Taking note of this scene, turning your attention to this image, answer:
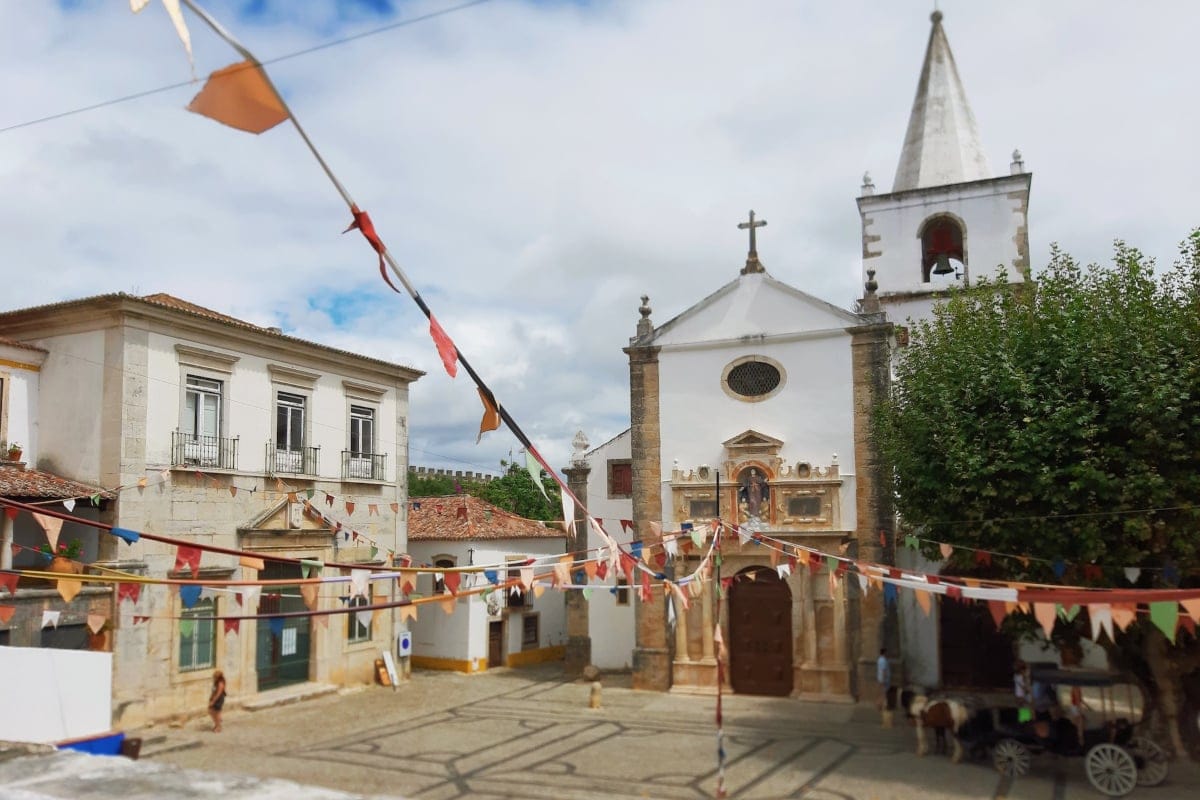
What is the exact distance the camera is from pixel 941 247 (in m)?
26.4

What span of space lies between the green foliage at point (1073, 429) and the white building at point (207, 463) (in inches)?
409

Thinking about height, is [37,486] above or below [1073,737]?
above

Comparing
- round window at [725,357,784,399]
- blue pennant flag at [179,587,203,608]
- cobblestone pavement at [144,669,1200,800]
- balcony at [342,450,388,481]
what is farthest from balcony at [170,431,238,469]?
round window at [725,357,784,399]

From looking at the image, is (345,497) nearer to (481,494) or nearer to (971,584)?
(971,584)

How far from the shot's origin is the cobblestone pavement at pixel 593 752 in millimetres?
13617

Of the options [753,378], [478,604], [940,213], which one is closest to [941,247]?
[940,213]

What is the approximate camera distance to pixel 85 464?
59.1ft

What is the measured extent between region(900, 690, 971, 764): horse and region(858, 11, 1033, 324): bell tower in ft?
39.2

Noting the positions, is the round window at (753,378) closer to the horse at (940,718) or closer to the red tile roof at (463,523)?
the horse at (940,718)

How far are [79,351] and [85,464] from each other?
7.39 ft

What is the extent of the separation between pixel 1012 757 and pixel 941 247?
15806 mm

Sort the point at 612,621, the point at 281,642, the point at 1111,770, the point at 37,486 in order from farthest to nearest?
the point at 612,621
the point at 281,642
the point at 37,486
the point at 1111,770

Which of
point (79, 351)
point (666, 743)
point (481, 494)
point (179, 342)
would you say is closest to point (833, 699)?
point (666, 743)

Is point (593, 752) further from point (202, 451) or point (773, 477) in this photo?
point (202, 451)
